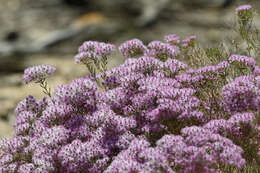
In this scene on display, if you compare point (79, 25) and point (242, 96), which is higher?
point (79, 25)

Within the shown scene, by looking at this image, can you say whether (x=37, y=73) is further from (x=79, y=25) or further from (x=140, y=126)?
(x=79, y=25)

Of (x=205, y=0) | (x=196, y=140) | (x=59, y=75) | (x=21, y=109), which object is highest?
(x=205, y=0)

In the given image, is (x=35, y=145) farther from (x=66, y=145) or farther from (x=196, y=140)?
(x=196, y=140)

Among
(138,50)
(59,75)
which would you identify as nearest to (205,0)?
(59,75)

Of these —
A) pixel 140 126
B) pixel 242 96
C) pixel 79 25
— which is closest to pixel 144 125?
pixel 140 126

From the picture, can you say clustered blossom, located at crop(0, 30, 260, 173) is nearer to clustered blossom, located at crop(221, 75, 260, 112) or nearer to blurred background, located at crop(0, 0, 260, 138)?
clustered blossom, located at crop(221, 75, 260, 112)

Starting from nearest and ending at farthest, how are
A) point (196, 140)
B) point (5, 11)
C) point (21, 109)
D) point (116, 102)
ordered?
1. point (196, 140)
2. point (116, 102)
3. point (21, 109)
4. point (5, 11)
